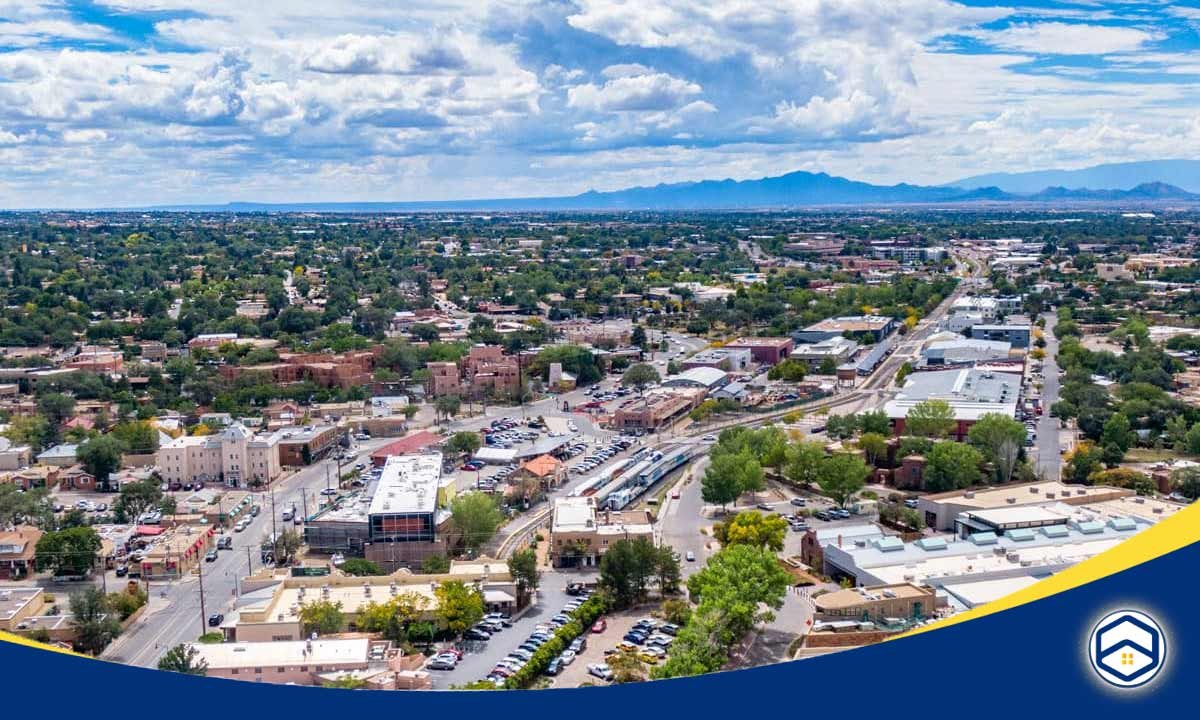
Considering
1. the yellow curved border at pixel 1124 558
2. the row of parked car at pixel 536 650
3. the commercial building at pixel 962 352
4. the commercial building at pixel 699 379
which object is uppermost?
the yellow curved border at pixel 1124 558

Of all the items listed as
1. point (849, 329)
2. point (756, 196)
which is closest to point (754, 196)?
point (756, 196)

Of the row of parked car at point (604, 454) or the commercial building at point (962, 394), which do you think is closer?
the row of parked car at point (604, 454)

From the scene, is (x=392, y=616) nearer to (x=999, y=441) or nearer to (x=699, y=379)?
(x=999, y=441)

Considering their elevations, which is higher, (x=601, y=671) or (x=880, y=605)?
(x=880, y=605)

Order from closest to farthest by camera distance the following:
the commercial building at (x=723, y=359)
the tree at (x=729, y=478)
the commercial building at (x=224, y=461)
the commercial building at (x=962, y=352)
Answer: the tree at (x=729, y=478) < the commercial building at (x=224, y=461) < the commercial building at (x=962, y=352) < the commercial building at (x=723, y=359)

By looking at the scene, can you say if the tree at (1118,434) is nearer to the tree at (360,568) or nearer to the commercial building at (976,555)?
the commercial building at (976,555)

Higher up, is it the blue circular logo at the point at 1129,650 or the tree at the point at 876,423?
the blue circular logo at the point at 1129,650

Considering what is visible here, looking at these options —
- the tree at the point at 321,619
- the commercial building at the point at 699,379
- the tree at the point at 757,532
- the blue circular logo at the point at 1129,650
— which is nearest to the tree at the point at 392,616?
the tree at the point at 321,619
